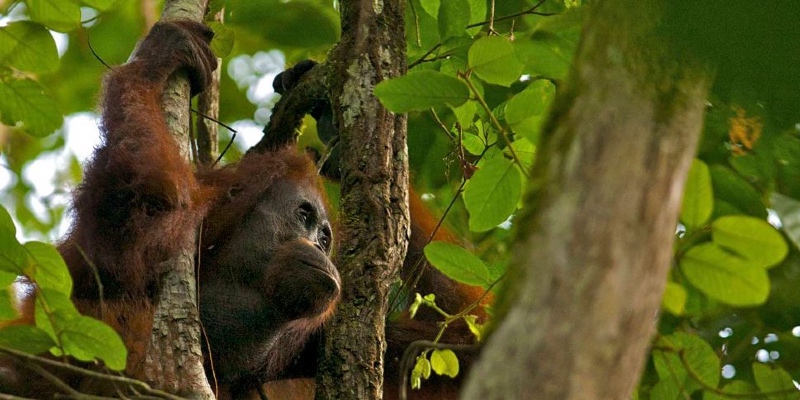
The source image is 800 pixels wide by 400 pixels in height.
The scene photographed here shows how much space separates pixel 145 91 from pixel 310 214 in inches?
39.8

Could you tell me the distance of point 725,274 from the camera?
6.42 feet

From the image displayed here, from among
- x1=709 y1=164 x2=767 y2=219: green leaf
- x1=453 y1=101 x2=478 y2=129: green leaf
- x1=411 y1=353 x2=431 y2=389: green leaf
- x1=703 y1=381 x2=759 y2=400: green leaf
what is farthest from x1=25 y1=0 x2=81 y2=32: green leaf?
x1=703 y1=381 x2=759 y2=400: green leaf

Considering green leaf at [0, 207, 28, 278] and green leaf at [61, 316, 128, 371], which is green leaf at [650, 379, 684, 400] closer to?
green leaf at [61, 316, 128, 371]

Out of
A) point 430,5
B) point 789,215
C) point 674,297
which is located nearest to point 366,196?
point 430,5

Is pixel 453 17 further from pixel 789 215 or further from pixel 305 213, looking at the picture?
pixel 789 215

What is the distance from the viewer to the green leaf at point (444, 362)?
3090 mm

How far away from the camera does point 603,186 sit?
3.92 feet

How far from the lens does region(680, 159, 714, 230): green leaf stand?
6.56 feet

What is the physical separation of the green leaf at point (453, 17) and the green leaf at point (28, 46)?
55.6 inches

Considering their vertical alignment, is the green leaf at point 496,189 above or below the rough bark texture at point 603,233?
below

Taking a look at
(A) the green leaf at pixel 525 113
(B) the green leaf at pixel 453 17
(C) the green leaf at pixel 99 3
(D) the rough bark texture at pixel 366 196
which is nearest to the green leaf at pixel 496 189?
(A) the green leaf at pixel 525 113

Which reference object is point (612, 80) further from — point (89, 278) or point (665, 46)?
point (89, 278)

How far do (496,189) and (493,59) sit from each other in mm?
A: 416

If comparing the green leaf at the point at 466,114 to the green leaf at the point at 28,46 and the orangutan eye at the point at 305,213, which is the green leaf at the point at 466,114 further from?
the green leaf at the point at 28,46
